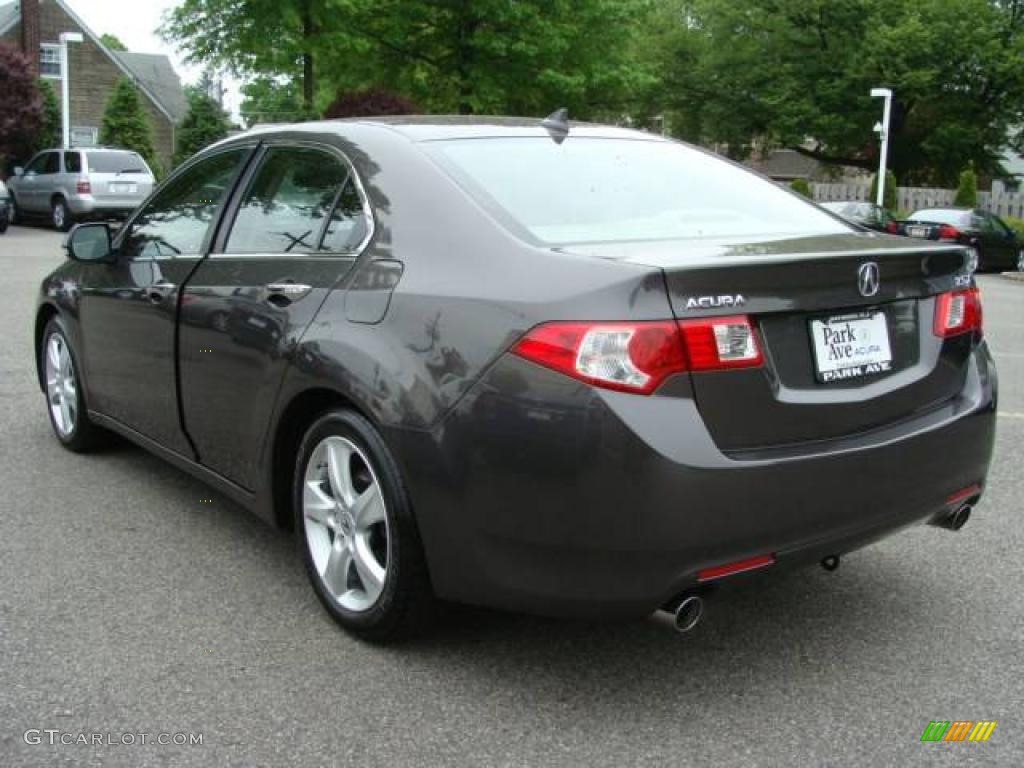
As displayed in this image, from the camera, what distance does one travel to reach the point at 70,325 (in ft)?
17.6

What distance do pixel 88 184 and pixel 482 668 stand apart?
22700mm

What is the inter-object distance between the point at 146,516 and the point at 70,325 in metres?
1.19

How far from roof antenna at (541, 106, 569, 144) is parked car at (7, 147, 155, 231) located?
68.8 feet

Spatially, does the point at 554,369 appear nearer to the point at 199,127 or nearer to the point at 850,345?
the point at 850,345

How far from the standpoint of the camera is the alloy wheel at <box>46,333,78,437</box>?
5.52 m

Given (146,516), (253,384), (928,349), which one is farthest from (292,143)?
(928,349)

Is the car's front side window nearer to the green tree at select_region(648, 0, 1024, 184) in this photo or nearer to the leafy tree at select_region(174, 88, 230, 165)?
the leafy tree at select_region(174, 88, 230, 165)

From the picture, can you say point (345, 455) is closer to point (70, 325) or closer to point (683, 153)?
point (683, 153)

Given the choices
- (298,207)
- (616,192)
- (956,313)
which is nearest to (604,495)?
(616,192)

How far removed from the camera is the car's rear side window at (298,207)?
3.68m

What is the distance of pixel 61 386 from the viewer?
5.65 metres

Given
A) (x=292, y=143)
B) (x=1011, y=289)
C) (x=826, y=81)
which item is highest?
(x=826, y=81)

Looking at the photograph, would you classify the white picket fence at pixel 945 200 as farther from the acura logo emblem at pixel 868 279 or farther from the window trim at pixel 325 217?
the acura logo emblem at pixel 868 279

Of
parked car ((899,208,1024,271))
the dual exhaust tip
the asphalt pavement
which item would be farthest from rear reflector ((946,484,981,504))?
parked car ((899,208,1024,271))
